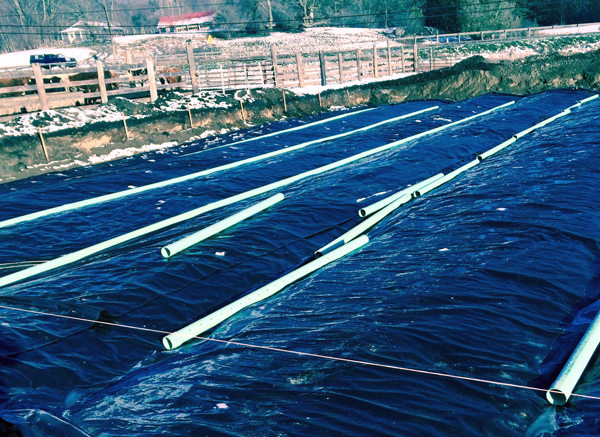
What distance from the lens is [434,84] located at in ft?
69.9

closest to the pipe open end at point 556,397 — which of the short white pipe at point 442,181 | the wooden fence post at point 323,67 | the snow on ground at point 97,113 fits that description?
the short white pipe at point 442,181

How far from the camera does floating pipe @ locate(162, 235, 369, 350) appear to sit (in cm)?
479

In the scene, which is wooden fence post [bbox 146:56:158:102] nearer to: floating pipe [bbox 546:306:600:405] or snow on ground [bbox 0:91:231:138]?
snow on ground [bbox 0:91:231:138]

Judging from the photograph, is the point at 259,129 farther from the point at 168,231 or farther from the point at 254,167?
the point at 168,231

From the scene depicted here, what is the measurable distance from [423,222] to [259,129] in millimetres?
8879

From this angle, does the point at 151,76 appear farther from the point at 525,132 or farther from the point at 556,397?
the point at 556,397

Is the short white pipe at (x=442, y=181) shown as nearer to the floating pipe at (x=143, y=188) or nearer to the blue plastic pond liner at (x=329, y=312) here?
the blue plastic pond liner at (x=329, y=312)

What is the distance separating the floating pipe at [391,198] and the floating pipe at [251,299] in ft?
3.83

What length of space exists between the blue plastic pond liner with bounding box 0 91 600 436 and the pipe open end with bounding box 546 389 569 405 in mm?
68

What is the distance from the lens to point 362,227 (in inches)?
288

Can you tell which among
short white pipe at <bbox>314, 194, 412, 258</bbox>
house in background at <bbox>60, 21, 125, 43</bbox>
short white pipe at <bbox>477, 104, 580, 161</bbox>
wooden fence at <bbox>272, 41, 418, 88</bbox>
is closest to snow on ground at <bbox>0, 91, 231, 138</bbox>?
wooden fence at <bbox>272, 41, 418, 88</bbox>

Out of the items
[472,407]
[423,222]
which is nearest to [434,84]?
[423,222]

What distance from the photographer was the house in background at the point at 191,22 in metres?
69.6

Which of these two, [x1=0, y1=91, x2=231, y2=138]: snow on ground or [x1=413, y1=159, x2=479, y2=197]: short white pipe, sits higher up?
[x1=0, y1=91, x2=231, y2=138]: snow on ground
